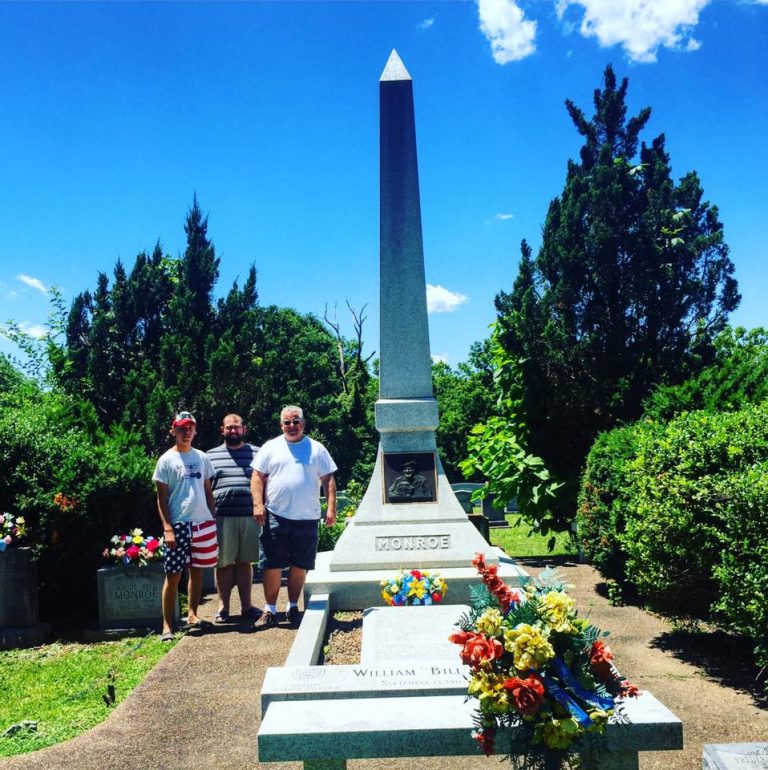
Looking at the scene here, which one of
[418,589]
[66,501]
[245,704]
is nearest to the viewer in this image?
[245,704]

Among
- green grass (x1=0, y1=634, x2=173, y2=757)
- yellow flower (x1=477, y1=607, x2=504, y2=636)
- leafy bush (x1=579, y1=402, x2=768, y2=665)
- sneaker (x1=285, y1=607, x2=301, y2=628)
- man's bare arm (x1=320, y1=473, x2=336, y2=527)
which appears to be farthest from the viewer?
sneaker (x1=285, y1=607, x2=301, y2=628)

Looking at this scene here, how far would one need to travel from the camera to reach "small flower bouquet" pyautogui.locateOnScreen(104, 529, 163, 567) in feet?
23.2

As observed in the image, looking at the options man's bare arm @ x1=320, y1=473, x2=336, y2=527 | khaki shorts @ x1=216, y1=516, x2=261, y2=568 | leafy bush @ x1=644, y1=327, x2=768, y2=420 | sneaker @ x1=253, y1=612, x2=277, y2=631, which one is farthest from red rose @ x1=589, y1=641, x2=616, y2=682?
leafy bush @ x1=644, y1=327, x2=768, y2=420

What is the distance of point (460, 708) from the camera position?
3133mm

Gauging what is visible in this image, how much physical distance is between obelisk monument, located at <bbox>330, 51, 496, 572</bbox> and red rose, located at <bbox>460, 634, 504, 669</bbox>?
4.03 m

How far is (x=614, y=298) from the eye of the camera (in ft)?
35.1

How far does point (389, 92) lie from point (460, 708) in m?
6.52

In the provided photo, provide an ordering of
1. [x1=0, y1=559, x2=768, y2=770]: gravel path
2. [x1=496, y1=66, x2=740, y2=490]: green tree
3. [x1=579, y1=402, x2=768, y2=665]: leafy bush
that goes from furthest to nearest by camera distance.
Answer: [x1=496, y1=66, x2=740, y2=490]: green tree
[x1=579, y1=402, x2=768, y2=665]: leafy bush
[x1=0, y1=559, x2=768, y2=770]: gravel path

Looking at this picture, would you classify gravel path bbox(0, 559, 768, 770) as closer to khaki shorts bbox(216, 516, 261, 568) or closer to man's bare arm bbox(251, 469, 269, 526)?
khaki shorts bbox(216, 516, 261, 568)

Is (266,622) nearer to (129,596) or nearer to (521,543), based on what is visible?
(129,596)

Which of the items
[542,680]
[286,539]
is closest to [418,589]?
[286,539]

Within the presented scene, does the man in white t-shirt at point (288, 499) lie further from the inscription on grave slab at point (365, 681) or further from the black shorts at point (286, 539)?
the inscription on grave slab at point (365, 681)

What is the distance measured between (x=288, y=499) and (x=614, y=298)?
6337 millimetres

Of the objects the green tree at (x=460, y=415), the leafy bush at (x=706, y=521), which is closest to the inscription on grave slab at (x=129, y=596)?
the leafy bush at (x=706, y=521)
